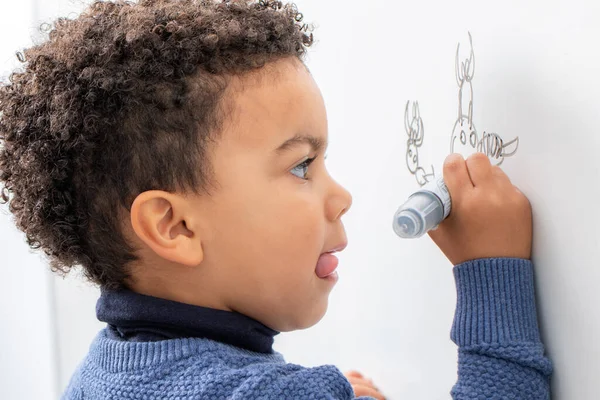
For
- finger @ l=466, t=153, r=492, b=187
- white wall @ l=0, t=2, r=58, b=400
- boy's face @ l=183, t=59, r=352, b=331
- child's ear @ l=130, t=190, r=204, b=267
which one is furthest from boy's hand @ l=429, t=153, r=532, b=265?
white wall @ l=0, t=2, r=58, b=400

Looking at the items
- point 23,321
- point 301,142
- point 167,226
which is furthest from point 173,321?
point 23,321

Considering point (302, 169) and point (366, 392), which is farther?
point (366, 392)

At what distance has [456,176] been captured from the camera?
59cm

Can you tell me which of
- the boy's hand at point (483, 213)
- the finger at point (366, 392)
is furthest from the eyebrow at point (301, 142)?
the finger at point (366, 392)

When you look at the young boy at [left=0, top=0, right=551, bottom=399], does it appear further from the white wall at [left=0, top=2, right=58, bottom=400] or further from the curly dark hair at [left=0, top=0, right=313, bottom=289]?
the white wall at [left=0, top=2, right=58, bottom=400]

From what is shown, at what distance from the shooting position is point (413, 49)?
27.5 inches

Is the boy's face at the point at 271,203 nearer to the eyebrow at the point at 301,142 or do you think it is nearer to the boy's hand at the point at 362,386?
the eyebrow at the point at 301,142

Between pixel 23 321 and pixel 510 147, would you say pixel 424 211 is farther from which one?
pixel 23 321

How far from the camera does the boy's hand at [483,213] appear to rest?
551mm

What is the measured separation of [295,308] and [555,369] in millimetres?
222

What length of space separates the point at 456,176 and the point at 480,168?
2 cm

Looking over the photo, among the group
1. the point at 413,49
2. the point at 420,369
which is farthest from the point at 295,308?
the point at 413,49

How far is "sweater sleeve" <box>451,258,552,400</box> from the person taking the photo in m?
0.54

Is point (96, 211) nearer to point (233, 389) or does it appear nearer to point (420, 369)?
point (233, 389)
